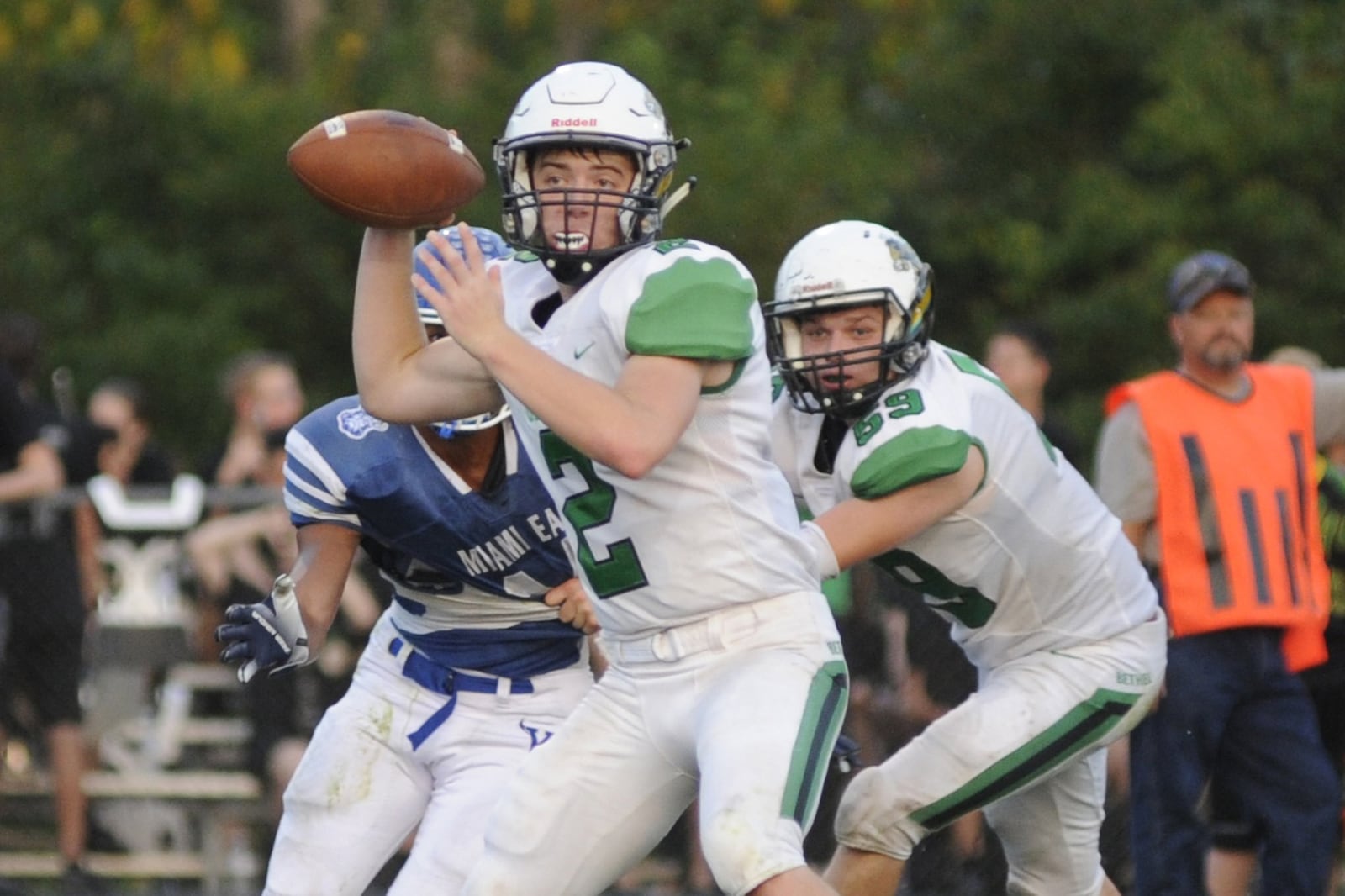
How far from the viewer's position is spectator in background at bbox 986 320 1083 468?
7.70 meters

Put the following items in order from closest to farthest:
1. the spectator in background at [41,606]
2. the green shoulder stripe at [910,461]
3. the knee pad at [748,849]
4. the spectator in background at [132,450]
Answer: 1. the knee pad at [748,849]
2. the green shoulder stripe at [910,461]
3. the spectator in background at [41,606]
4. the spectator in background at [132,450]

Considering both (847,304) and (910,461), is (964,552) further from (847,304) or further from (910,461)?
(847,304)

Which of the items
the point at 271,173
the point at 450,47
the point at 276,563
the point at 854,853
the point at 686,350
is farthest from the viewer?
the point at 450,47

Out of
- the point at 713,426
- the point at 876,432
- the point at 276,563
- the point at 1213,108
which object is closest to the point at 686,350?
the point at 713,426

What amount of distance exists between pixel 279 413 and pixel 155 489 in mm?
956

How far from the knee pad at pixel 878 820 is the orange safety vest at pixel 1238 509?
70.4 inches

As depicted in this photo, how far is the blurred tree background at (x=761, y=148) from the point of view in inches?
483

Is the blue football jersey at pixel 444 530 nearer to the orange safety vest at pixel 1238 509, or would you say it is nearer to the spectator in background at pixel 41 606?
the orange safety vest at pixel 1238 509

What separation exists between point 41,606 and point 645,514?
15.6 feet

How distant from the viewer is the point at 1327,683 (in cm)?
716

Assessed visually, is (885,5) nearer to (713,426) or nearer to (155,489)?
(155,489)

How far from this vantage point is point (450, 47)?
60.2 ft

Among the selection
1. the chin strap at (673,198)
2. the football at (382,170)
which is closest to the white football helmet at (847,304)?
the chin strap at (673,198)

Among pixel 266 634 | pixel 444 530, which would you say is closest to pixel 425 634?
pixel 444 530
